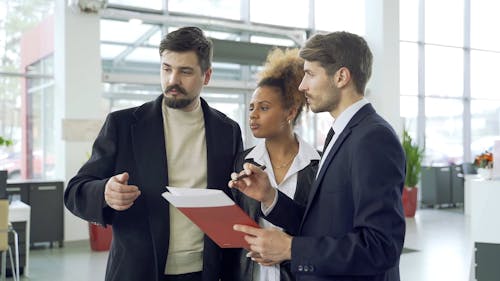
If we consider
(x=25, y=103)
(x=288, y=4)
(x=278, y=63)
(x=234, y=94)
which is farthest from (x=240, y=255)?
(x=288, y=4)

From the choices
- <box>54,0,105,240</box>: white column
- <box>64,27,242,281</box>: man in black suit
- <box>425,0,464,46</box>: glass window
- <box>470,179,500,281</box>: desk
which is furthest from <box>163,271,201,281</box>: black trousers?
<box>425,0,464,46</box>: glass window

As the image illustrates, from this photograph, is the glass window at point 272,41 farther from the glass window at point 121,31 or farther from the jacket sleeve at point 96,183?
the jacket sleeve at point 96,183

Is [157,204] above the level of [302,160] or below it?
below

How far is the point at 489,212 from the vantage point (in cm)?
446

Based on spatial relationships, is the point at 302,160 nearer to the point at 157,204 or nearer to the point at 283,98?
the point at 283,98

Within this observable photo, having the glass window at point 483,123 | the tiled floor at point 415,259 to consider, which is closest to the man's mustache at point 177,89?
the tiled floor at point 415,259

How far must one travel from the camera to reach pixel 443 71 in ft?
40.1

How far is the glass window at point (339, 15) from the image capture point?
10703mm

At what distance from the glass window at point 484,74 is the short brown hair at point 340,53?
1210 centimetres

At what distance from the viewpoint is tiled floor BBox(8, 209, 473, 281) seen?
17.9 feet

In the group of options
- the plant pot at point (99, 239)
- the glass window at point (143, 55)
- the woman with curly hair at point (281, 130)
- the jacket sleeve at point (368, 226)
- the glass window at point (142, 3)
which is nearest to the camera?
the jacket sleeve at point (368, 226)

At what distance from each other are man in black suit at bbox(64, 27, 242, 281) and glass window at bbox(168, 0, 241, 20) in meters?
7.30

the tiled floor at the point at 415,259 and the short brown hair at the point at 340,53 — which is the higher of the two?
the short brown hair at the point at 340,53

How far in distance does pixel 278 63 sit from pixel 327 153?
0.81 meters
